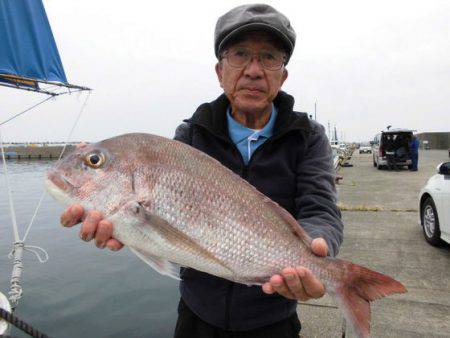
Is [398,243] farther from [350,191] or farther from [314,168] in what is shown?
[350,191]

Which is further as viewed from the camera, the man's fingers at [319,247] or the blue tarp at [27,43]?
the blue tarp at [27,43]

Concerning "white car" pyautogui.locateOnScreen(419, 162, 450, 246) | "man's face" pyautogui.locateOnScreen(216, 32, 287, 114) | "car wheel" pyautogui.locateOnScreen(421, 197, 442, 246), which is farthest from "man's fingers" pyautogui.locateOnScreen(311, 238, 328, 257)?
"car wheel" pyautogui.locateOnScreen(421, 197, 442, 246)

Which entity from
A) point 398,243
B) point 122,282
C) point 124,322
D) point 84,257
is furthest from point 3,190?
point 398,243

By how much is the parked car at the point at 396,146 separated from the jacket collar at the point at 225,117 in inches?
845

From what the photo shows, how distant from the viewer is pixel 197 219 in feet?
5.91

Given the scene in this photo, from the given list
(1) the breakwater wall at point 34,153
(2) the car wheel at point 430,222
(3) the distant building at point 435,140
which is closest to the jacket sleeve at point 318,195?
(2) the car wheel at point 430,222

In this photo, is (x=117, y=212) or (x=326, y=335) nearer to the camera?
(x=117, y=212)

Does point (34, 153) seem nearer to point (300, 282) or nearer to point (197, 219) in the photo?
point (197, 219)

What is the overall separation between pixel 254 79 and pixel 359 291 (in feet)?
4.19

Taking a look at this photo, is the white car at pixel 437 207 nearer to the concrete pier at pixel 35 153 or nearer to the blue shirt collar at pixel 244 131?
the blue shirt collar at pixel 244 131

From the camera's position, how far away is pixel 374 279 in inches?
71.7

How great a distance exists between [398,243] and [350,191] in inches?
278

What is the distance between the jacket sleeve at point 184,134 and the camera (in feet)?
8.22

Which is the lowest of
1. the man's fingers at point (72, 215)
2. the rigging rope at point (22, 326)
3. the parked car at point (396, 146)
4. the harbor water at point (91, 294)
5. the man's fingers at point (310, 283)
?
the parked car at point (396, 146)
